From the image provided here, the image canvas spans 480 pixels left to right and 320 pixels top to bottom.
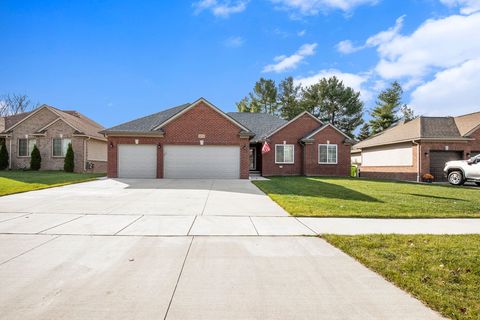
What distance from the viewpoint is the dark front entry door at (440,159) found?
2108cm

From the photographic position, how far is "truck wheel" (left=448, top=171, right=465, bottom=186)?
56.0 ft

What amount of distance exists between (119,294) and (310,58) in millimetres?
25367

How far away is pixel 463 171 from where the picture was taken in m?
16.8

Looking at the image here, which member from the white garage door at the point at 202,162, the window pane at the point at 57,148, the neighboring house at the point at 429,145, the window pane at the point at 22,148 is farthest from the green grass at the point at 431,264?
the window pane at the point at 22,148

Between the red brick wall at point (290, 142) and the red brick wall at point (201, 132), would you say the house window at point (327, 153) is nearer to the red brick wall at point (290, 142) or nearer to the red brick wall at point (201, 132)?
the red brick wall at point (290, 142)

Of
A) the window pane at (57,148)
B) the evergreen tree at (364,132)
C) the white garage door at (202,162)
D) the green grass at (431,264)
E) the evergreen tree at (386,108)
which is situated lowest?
the green grass at (431,264)

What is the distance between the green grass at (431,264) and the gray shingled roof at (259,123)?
18552mm

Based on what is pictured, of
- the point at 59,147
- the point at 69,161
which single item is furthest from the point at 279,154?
the point at 59,147

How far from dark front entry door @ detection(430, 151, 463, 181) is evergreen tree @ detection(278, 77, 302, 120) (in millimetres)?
24435

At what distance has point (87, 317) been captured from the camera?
2.49 metres

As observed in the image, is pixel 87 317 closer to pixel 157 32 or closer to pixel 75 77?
pixel 157 32

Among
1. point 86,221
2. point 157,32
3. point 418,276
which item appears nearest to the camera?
point 418,276

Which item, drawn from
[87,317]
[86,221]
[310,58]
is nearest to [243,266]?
[87,317]

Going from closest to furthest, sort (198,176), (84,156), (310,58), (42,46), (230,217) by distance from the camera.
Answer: (230,217)
(198,176)
(42,46)
(84,156)
(310,58)
